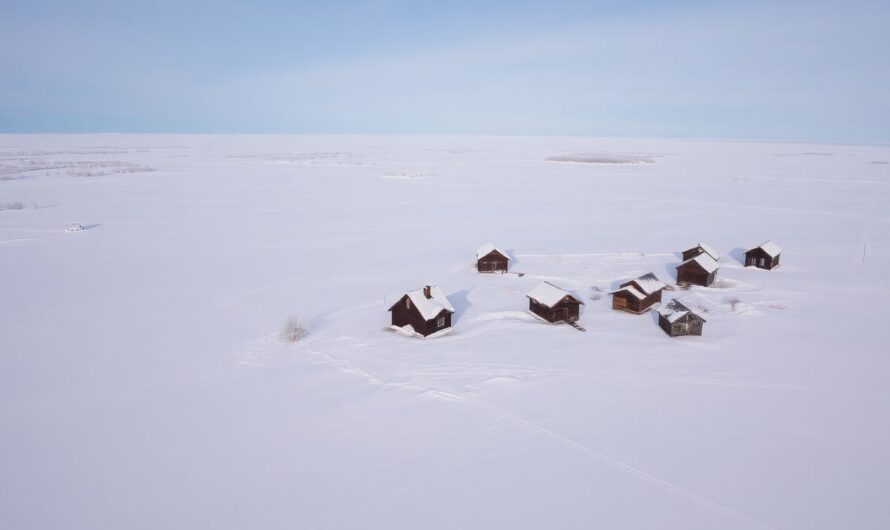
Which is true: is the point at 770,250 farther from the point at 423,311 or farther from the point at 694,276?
the point at 423,311

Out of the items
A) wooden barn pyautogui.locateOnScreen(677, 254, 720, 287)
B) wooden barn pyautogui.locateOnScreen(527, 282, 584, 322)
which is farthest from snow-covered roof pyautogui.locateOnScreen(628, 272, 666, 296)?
wooden barn pyautogui.locateOnScreen(677, 254, 720, 287)

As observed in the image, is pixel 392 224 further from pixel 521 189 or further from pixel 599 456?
pixel 599 456

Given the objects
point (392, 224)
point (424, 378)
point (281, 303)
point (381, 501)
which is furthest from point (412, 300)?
point (392, 224)

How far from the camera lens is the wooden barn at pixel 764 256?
28141 mm

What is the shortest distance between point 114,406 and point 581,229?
32.9m

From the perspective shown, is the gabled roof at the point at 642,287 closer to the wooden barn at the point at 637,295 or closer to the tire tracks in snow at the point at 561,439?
the wooden barn at the point at 637,295

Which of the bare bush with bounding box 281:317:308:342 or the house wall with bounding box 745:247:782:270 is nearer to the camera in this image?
the bare bush with bounding box 281:317:308:342

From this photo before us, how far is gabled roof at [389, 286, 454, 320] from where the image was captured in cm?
1961

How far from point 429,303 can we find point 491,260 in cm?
880

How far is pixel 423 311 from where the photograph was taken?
19.6 metres

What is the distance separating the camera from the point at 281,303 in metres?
23.5

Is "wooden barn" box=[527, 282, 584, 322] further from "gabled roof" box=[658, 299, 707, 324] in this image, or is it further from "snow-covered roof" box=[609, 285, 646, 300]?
"gabled roof" box=[658, 299, 707, 324]

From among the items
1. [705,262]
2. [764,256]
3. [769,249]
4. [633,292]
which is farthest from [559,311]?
[769,249]

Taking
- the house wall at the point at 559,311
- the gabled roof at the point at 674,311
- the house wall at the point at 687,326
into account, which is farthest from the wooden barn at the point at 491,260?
the house wall at the point at 687,326
